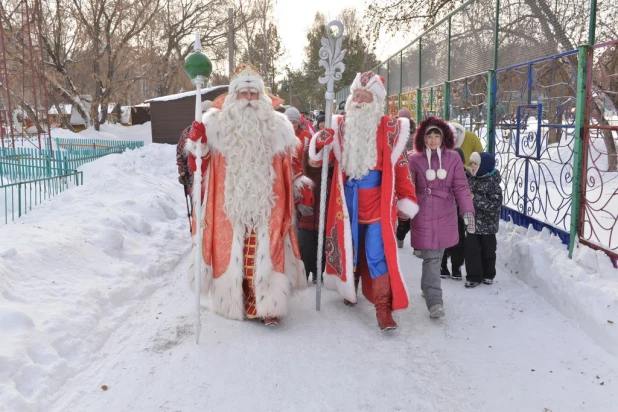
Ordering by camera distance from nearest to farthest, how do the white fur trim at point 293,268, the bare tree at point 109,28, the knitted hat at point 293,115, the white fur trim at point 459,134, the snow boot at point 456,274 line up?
the white fur trim at point 293,268 < the snow boot at point 456,274 < the knitted hat at point 293,115 < the white fur trim at point 459,134 < the bare tree at point 109,28

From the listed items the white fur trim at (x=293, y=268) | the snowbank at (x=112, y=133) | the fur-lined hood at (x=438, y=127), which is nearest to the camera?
the white fur trim at (x=293, y=268)

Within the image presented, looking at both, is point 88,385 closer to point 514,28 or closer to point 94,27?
point 514,28

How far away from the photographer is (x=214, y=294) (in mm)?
4160

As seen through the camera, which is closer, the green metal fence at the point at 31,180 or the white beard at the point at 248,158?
the white beard at the point at 248,158

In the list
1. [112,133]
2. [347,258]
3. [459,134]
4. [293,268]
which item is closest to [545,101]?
[459,134]

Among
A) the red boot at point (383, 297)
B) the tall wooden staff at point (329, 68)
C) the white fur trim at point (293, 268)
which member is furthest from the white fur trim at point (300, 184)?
the red boot at point (383, 297)

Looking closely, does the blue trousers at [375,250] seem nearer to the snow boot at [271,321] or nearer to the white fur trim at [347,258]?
the white fur trim at [347,258]

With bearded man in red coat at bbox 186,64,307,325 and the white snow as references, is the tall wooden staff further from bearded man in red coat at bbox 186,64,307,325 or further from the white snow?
the white snow

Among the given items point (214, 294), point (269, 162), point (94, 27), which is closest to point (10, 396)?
point (214, 294)

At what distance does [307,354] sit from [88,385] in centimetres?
138

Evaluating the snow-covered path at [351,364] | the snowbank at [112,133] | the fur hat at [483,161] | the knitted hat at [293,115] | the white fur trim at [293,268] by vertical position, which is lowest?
the snow-covered path at [351,364]

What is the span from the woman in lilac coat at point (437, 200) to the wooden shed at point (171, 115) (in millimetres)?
19763

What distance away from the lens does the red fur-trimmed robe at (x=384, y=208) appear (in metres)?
4.07

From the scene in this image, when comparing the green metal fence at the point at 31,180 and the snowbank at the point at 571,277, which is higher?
the green metal fence at the point at 31,180
